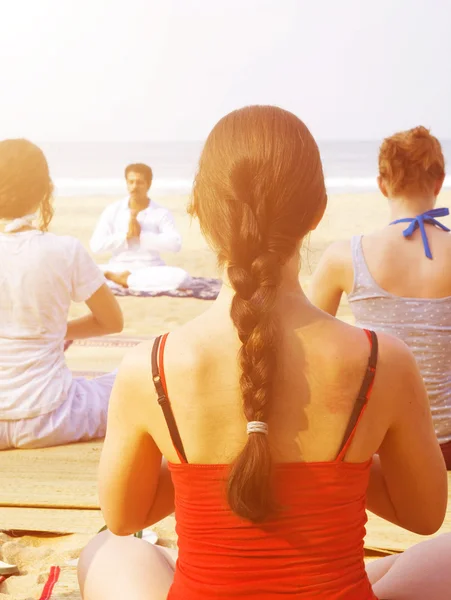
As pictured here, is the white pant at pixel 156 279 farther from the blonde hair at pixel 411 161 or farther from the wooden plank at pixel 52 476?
the blonde hair at pixel 411 161

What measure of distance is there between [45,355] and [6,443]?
0.30 meters

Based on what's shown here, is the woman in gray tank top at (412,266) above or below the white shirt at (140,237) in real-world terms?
above

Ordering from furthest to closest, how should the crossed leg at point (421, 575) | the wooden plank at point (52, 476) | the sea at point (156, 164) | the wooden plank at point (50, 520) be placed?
the sea at point (156, 164)
the wooden plank at point (52, 476)
the wooden plank at point (50, 520)
the crossed leg at point (421, 575)

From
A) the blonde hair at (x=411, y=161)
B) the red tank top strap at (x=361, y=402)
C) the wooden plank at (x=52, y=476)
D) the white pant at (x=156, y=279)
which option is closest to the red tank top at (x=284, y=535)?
the red tank top strap at (x=361, y=402)

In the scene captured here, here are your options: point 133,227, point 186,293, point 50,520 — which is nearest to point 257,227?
point 50,520

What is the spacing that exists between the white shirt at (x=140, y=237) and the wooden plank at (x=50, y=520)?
365cm

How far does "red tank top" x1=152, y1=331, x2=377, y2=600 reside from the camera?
0.97 m

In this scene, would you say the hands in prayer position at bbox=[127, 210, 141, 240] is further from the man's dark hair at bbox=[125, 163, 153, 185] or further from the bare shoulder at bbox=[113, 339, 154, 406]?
the bare shoulder at bbox=[113, 339, 154, 406]

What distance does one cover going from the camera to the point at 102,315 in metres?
2.54

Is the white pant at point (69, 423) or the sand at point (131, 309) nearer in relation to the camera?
the sand at point (131, 309)

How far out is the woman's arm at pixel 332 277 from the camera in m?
2.31

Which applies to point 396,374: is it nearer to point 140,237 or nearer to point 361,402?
point 361,402

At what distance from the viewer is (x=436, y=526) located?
1.11 m

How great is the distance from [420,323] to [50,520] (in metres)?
1.06
